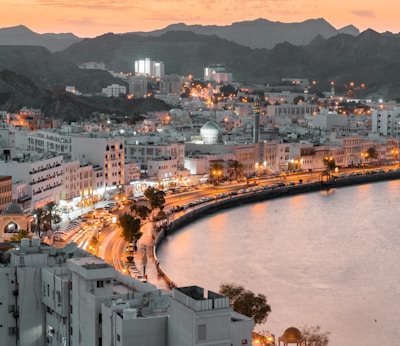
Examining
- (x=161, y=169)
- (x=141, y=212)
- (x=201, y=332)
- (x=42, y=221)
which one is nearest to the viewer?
(x=201, y=332)

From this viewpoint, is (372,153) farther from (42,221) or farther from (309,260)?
(42,221)

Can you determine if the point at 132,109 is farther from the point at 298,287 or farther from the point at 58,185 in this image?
the point at 298,287

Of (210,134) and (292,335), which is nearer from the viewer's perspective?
(292,335)

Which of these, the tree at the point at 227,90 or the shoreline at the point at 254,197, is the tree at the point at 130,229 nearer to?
the shoreline at the point at 254,197

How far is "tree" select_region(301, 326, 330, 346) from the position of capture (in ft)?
24.0

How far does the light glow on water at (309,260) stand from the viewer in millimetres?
9227

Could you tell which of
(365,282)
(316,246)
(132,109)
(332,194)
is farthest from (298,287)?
(132,109)

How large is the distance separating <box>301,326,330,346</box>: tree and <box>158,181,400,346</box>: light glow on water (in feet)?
0.58

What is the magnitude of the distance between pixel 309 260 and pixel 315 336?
4.83m

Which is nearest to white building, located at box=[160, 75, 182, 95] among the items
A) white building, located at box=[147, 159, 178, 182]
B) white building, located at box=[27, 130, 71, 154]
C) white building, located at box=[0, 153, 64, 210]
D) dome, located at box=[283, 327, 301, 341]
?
white building, located at box=[27, 130, 71, 154]

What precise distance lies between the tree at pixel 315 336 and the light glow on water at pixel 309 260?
0.18m

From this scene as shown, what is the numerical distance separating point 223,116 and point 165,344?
25960 millimetres

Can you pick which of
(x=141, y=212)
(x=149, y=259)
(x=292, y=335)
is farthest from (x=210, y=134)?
(x=292, y=335)

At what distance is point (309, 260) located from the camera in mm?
12406
